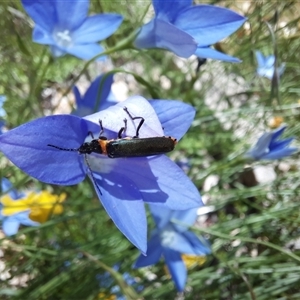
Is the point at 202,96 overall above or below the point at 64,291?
above

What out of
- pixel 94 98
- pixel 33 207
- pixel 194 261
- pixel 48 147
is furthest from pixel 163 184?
pixel 194 261

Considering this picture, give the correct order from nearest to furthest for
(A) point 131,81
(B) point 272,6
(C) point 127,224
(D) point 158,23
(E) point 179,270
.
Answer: (C) point 127,224 < (D) point 158,23 < (E) point 179,270 < (B) point 272,6 < (A) point 131,81

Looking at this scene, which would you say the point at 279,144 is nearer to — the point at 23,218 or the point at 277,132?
the point at 277,132

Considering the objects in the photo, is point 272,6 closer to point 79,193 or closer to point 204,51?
point 204,51

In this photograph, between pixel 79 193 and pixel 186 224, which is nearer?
pixel 186 224

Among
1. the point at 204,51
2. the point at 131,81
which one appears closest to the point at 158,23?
the point at 204,51

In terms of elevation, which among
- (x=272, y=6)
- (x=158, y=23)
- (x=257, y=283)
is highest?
(x=272, y=6)

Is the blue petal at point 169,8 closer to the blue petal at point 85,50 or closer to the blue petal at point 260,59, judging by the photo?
the blue petal at point 85,50

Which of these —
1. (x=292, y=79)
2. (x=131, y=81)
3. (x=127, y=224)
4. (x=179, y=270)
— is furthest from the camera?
(x=131, y=81)
